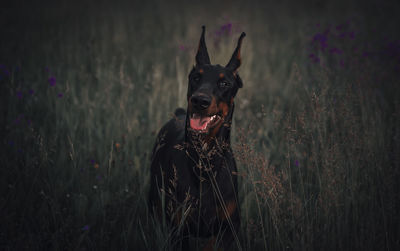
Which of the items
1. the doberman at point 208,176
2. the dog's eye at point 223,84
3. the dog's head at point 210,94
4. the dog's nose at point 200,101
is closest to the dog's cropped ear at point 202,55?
the dog's head at point 210,94

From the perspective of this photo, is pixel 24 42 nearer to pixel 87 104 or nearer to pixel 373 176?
pixel 87 104

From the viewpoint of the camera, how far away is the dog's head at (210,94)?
2025 mm

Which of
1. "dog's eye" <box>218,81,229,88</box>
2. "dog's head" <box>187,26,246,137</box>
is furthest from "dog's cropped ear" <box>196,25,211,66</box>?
"dog's eye" <box>218,81,229,88</box>

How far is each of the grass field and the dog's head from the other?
0.26 meters

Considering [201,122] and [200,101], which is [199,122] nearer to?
[201,122]

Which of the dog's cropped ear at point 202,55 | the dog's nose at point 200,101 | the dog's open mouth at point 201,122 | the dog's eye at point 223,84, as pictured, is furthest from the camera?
the dog's cropped ear at point 202,55

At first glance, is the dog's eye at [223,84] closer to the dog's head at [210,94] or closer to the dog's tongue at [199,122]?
the dog's head at [210,94]

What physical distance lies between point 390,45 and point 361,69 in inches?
36.7

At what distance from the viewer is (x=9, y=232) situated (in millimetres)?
2338

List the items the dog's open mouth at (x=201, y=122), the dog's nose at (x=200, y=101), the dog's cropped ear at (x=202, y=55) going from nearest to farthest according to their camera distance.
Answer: the dog's nose at (x=200, y=101)
the dog's open mouth at (x=201, y=122)
the dog's cropped ear at (x=202, y=55)

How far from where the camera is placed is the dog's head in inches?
79.7

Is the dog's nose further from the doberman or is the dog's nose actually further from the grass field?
the grass field

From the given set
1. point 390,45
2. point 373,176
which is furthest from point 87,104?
point 390,45

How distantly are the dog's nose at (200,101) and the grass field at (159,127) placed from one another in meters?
0.37
